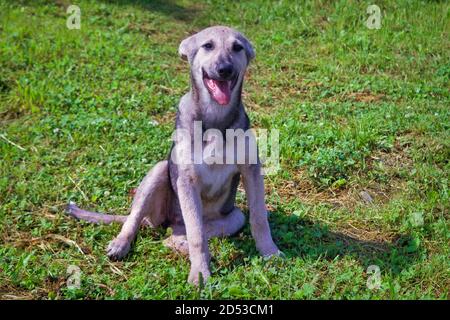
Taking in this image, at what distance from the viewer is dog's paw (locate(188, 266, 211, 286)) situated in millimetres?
4107

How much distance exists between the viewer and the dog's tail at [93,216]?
4.91 metres

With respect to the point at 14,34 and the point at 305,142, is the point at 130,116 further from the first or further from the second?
the point at 14,34

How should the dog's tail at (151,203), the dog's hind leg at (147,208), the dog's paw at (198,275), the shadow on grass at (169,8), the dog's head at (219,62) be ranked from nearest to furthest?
the dog's paw at (198,275), the dog's head at (219,62), the dog's hind leg at (147,208), the dog's tail at (151,203), the shadow on grass at (169,8)

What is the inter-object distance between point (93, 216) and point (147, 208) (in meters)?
0.50

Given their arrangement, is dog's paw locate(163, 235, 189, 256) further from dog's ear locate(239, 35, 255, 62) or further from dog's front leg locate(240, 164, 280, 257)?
dog's ear locate(239, 35, 255, 62)

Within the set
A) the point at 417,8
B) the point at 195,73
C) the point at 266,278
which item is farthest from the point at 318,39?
the point at 266,278

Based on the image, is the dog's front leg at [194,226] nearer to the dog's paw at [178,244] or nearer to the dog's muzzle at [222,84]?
the dog's paw at [178,244]

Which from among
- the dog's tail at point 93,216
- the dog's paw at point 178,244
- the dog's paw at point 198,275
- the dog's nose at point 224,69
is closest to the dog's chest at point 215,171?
the dog's paw at point 178,244

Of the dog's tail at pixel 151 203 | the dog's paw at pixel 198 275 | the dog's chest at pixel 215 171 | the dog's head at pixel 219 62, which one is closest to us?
the dog's paw at pixel 198 275

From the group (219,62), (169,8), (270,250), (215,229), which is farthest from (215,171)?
(169,8)

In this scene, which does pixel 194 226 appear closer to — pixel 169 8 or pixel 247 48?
pixel 247 48

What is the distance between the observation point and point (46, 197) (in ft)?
17.7

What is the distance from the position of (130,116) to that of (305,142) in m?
1.89

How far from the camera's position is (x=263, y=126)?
6.61 metres
